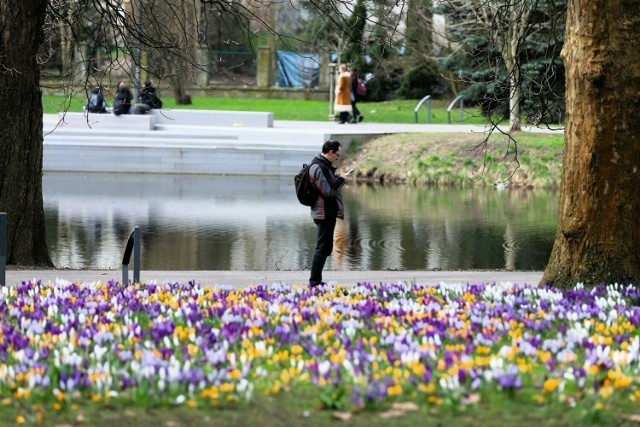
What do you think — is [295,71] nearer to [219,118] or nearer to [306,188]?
[219,118]

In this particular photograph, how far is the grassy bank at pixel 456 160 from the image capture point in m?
32.7

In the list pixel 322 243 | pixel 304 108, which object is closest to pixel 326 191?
pixel 322 243

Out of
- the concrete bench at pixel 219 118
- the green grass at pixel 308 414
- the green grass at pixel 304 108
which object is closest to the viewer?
the green grass at pixel 308 414

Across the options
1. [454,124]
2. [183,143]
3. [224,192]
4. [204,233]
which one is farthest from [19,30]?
[454,124]

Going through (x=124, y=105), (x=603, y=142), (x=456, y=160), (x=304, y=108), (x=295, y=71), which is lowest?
(x=456, y=160)

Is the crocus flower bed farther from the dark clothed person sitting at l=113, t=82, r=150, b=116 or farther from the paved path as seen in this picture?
the dark clothed person sitting at l=113, t=82, r=150, b=116

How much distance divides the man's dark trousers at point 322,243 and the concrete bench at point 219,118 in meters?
25.1

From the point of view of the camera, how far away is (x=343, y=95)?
39750mm

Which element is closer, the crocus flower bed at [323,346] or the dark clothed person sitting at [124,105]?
the crocus flower bed at [323,346]

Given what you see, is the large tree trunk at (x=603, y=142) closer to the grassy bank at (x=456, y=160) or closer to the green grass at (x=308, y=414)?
the green grass at (x=308, y=414)

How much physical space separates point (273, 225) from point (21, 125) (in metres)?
8.90

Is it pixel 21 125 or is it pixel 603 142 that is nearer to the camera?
pixel 603 142

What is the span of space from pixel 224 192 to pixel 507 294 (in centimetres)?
2070

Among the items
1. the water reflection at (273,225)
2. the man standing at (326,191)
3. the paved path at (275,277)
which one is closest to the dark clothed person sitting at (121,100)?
the water reflection at (273,225)
